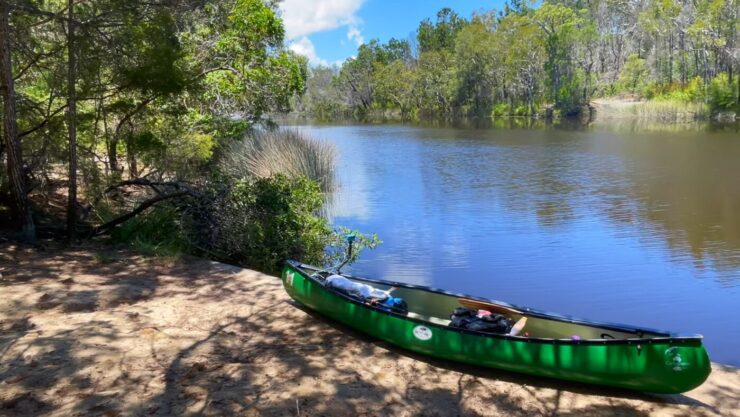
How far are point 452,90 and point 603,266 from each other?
198ft

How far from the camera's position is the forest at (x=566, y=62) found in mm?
47062

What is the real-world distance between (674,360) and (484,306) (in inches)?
73.1

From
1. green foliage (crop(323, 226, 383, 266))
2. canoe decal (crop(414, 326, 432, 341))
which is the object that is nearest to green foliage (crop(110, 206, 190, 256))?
green foliage (crop(323, 226, 383, 266))

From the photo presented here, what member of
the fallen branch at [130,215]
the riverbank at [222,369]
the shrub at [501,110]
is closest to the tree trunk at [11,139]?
the fallen branch at [130,215]

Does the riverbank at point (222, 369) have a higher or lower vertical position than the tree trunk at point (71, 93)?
lower

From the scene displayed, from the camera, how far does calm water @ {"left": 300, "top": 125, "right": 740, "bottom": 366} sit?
8.18 metres

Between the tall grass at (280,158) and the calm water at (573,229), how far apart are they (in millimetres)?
1096

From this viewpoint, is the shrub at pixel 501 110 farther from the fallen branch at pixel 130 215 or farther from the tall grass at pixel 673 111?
the fallen branch at pixel 130 215

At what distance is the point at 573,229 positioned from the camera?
12.3 meters

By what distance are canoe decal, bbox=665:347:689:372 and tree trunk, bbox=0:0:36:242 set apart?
7.78 meters

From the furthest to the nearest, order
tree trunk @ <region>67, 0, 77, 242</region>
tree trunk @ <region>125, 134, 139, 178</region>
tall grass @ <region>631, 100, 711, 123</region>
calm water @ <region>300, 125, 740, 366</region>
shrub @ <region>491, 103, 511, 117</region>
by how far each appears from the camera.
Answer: shrub @ <region>491, 103, 511, 117</region> → tall grass @ <region>631, 100, 711, 123</region> → tree trunk @ <region>125, 134, 139, 178</region> → calm water @ <region>300, 125, 740, 366</region> → tree trunk @ <region>67, 0, 77, 242</region>

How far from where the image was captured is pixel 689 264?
9.65 m

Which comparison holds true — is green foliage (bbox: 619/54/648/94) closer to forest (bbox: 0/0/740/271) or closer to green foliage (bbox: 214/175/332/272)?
forest (bbox: 0/0/740/271)

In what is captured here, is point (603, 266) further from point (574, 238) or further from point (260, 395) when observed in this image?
point (260, 395)
